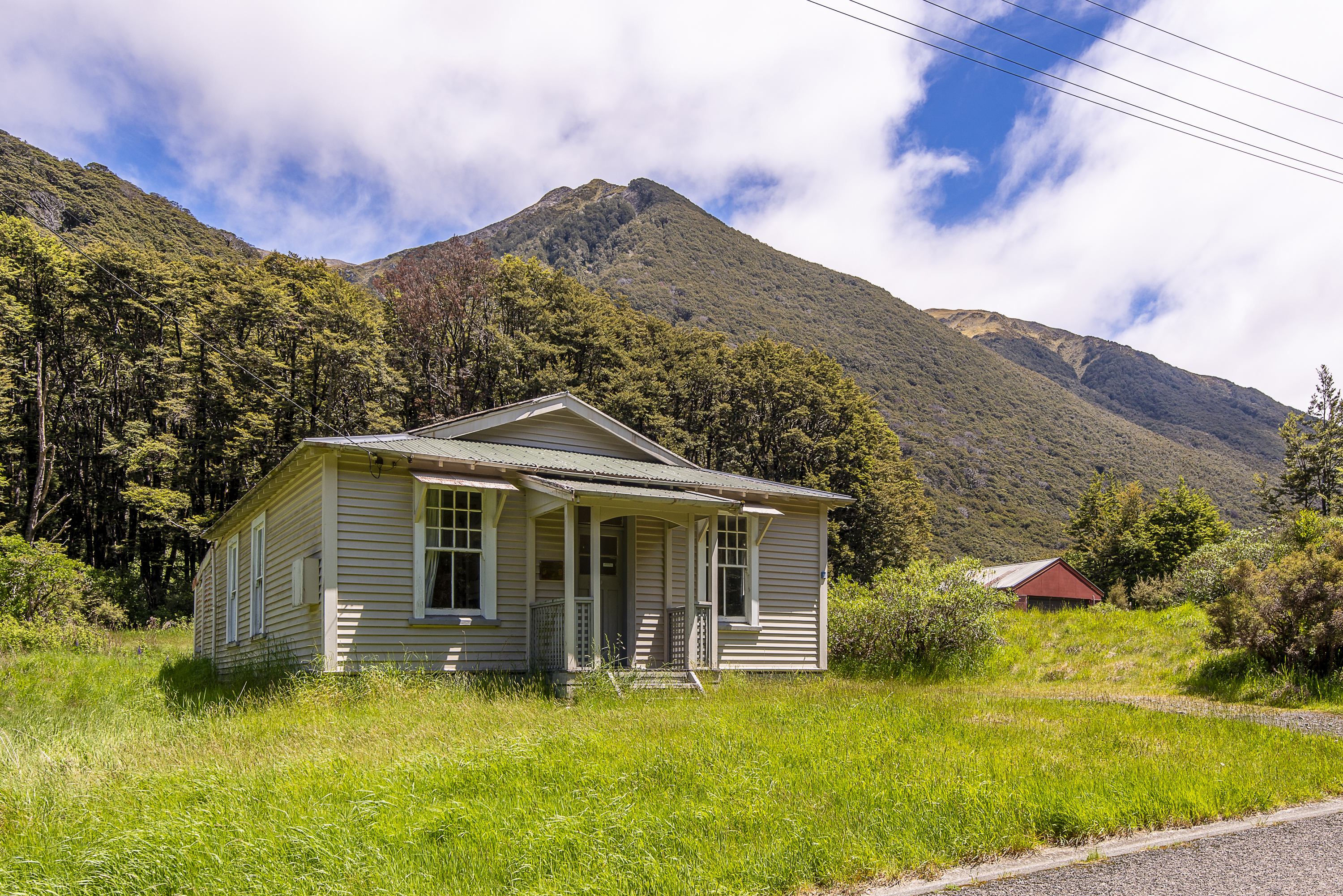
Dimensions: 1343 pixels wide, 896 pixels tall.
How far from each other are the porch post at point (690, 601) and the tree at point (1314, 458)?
42.7 m

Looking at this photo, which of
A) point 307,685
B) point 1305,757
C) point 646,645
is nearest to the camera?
point 1305,757

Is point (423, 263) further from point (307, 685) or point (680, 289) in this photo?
point (680, 289)

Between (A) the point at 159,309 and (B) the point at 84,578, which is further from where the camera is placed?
(A) the point at 159,309

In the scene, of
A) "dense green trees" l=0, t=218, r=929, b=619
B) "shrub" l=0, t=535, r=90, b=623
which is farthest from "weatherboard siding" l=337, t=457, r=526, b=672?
"dense green trees" l=0, t=218, r=929, b=619

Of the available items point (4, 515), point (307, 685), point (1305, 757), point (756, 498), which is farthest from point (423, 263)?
point (1305, 757)

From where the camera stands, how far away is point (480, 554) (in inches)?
492

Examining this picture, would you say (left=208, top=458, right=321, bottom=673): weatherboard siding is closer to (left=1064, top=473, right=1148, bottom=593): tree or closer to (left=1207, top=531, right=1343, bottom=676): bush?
(left=1207, top=531, right=1343, bottom=676): bush

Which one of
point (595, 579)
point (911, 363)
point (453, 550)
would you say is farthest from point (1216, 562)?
point (911, 363)

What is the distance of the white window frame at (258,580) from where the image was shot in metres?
14.5

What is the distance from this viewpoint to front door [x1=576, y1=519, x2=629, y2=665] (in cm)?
1347

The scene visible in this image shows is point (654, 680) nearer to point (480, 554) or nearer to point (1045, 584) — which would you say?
point (480, 554)

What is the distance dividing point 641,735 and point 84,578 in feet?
80.7

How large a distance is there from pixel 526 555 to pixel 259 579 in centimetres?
541

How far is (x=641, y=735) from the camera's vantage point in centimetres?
782
